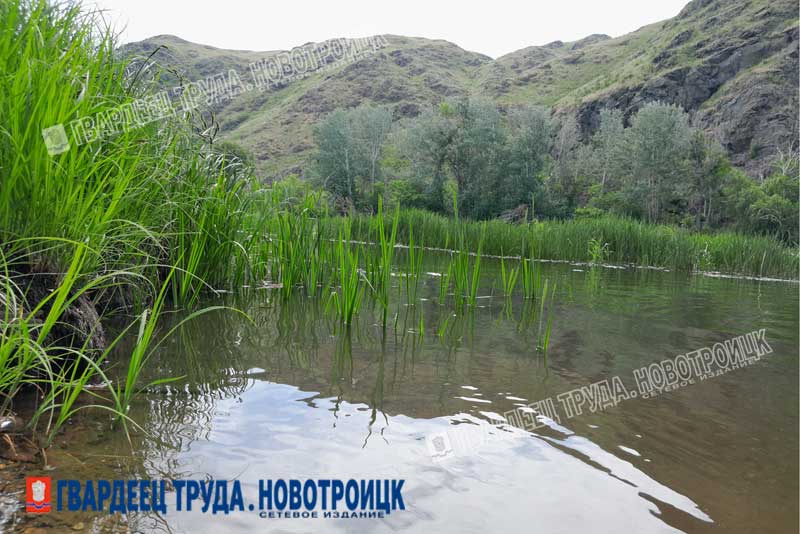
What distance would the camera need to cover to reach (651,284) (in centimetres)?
859

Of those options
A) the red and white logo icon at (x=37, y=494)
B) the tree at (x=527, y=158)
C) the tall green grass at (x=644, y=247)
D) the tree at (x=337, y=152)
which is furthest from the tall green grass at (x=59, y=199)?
the tree at (x=337, y=152)

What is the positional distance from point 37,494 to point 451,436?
1.45m

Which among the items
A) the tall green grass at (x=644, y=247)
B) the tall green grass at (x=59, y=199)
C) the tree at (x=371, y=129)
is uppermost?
the tree at (x=371, y=129)

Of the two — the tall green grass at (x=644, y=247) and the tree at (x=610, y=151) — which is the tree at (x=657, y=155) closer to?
the tree at (x=610, y=151)

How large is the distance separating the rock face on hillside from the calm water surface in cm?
271

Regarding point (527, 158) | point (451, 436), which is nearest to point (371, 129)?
point (527, 158)

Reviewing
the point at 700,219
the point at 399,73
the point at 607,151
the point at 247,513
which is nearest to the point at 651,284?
the point at 247,513

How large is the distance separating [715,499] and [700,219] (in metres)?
34.6

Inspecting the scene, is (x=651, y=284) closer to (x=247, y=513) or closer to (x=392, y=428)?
(x=392, y=428)

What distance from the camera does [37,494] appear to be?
1453 millimetres

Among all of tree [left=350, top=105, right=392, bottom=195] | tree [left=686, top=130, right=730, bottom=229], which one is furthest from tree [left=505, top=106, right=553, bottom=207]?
tree [left=350, top=105, right=392, bottom=195]

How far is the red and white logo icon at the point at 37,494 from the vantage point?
1.39 meters

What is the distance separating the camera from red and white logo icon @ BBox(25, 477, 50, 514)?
4.57 ft

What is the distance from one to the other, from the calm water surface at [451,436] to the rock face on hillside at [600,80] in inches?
107
